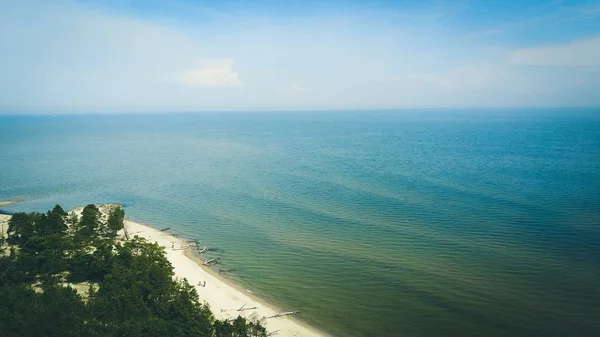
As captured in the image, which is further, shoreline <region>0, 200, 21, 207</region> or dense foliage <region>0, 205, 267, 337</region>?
shoreline <region>0, 200, 21, 207</region>

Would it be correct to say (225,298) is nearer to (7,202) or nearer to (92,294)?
(92,294)

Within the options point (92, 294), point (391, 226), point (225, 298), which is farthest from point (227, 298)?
point (391, 226)

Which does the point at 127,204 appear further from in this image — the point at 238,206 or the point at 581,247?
the point at 581,247

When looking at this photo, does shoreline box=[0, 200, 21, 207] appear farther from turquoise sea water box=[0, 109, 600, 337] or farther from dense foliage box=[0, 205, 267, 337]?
dense foliage box=[0, 205, 267, 337]

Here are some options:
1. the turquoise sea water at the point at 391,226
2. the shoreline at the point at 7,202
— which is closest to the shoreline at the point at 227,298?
the turquoise sea water at the point at 391,226

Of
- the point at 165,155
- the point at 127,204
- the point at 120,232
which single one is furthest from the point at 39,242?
the point at 165,155

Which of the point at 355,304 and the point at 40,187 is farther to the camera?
the point at 40,187

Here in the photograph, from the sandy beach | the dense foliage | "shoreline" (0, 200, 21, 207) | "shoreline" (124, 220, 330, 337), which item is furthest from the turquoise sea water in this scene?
the dense foliage
